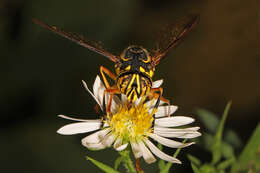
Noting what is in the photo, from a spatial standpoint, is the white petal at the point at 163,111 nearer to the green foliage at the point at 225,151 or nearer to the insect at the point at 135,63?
the insect at the point at 135,63

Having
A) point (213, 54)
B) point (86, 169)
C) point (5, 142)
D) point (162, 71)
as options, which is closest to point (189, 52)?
point (213, 54)

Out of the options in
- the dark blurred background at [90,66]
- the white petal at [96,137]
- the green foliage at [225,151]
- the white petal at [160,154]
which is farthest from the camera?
the dark blurred background at [90,66]

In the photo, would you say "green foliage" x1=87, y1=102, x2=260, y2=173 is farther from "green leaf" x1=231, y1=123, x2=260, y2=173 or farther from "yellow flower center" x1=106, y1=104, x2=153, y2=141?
"yellow flower center" x1=106, y1=104, x2=153, y2=141

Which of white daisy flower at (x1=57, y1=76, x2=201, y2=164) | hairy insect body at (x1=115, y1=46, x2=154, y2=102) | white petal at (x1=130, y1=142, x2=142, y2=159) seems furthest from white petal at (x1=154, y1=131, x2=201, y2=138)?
hairy insect body at (x1=115, y1=46, x2=154, y2=102)

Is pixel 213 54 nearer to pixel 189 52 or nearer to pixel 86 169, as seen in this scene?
pixel 189 52

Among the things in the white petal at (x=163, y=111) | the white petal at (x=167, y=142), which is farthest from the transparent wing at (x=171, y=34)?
the white petal at (x=167, y=142)

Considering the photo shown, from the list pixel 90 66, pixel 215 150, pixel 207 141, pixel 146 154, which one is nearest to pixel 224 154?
pixel 207 141
